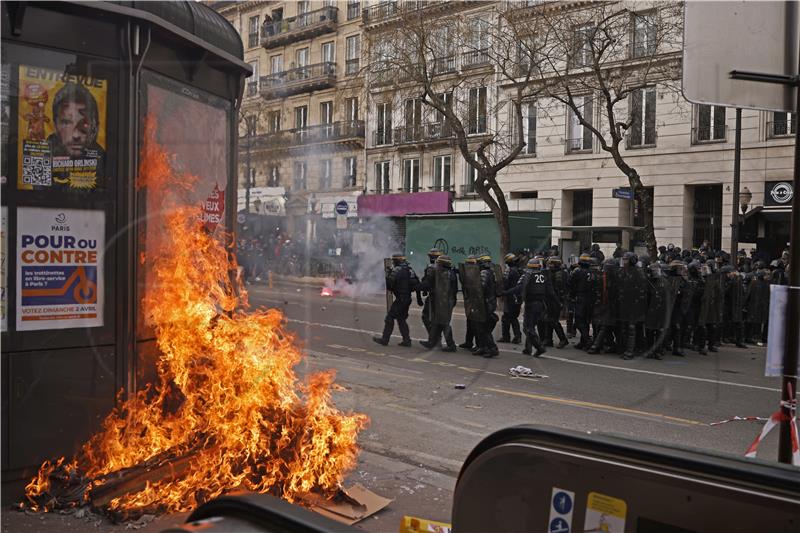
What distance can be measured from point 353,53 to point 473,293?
11707mm

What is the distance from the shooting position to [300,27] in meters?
19.3

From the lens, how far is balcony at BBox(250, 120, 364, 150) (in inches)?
669

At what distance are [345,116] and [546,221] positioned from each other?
767cm

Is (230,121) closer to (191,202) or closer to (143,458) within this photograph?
(191,202)

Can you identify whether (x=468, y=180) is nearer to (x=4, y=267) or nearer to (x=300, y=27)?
(x=300, y=27)

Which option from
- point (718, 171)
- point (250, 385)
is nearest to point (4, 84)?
point (250, 385)

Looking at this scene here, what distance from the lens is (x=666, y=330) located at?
11.9 meters

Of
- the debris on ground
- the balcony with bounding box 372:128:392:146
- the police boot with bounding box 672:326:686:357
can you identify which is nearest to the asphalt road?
the debris on ground

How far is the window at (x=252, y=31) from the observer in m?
15.9

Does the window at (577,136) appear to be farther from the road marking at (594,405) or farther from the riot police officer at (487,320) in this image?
the road marking at (594,405)

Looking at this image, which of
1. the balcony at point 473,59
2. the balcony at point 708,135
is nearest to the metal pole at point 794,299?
the balcony at point 473,59

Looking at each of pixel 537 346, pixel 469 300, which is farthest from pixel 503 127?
pixel 537 346

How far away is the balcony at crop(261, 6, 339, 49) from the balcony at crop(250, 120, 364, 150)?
7.46 ft

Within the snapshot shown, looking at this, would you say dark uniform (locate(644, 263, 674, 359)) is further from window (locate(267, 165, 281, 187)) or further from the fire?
window (locate(267, 165, 281, 187))
